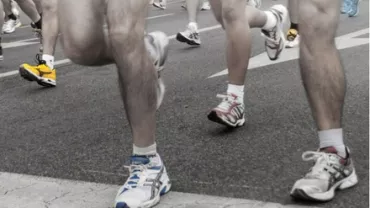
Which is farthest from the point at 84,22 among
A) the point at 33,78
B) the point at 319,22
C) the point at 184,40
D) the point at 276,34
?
the point at 184,40

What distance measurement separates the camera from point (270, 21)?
4.72m

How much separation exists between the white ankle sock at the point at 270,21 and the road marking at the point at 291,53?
3.72 ft

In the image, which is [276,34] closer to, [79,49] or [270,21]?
[270,21]

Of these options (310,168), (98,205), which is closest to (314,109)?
(310,168)

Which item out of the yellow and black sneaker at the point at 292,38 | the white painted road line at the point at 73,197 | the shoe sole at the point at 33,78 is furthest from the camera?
the yellow and black sneaker at the point at 292,38

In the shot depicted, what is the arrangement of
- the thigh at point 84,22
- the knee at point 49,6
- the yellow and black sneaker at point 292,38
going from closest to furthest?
the thigh at point 84,22 < the knee at point 49,6 < the yellow and black sneaker at point 292,38

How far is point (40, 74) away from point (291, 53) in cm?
242

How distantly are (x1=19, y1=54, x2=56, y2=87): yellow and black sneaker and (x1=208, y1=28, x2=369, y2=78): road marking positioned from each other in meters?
1.32

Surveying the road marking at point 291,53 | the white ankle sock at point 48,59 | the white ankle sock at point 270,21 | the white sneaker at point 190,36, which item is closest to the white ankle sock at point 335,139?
the white ankle sock at point 270,21

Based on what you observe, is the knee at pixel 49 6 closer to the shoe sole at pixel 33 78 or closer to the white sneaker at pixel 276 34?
the shoe sole at pixel 33 78

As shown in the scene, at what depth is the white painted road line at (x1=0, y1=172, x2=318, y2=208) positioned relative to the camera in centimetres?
276

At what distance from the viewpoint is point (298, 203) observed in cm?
267

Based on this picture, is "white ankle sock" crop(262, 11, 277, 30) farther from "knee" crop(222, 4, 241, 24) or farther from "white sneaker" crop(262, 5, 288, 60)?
"knee" crop(222, 4, 241, 24)

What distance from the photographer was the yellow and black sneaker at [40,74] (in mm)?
5945
